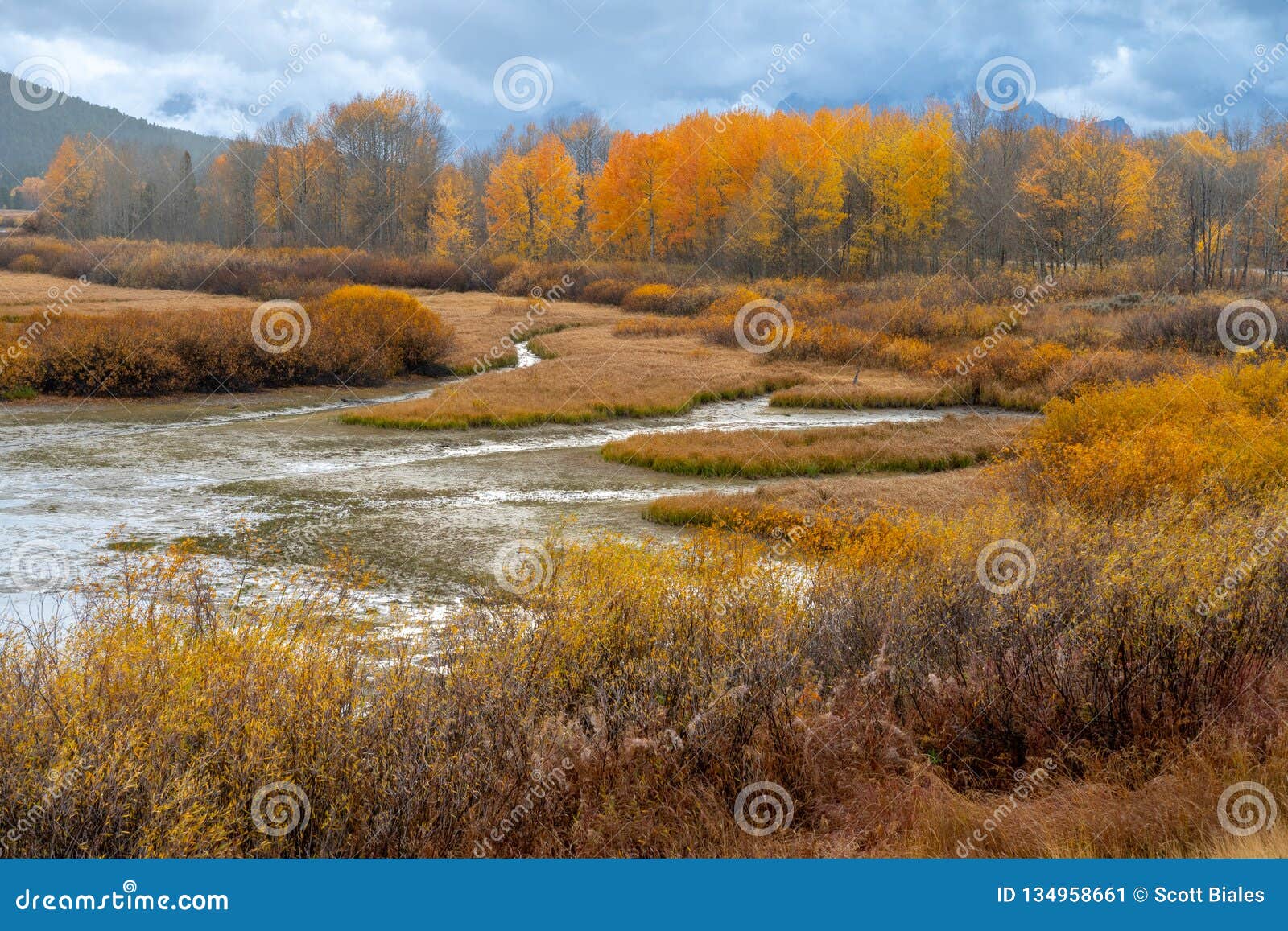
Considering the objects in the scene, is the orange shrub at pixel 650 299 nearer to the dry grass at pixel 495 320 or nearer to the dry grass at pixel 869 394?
the dry grass at pixel 495 320

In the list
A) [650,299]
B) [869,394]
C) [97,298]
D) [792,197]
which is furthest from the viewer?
[792,197]

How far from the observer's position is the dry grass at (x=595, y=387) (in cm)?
2514

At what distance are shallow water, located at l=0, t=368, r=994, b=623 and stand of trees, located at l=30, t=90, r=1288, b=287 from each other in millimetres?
37468

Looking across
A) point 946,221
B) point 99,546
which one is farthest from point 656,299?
point 99,546

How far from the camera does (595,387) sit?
2923 centimetres

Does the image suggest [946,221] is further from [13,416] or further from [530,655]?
[530,655]

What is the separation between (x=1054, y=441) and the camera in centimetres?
1792

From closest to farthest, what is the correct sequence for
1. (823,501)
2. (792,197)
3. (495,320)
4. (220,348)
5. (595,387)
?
1. (823,501)
2. (220,348)
3. (595,387)
4. (495,320)
5. (792,197)

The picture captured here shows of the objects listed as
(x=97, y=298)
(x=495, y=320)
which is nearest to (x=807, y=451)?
(x=495, y=320)

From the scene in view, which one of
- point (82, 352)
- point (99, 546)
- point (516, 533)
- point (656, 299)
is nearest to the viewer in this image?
point (99, 546)

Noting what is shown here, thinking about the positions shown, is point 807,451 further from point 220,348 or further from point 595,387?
point 220,348

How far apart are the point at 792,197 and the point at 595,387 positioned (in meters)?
33.8

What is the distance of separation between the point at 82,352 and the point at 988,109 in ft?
297

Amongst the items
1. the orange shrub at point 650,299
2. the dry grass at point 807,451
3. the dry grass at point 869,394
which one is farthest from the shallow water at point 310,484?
the orange shrub at point 650,299
